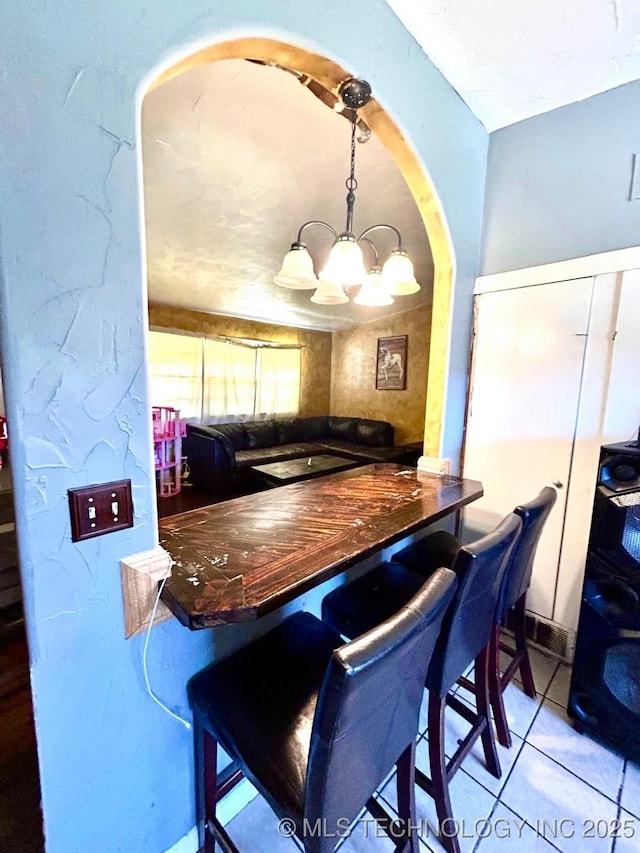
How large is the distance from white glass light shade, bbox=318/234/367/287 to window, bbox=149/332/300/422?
3.60 metres

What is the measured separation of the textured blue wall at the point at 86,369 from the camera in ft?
2.16

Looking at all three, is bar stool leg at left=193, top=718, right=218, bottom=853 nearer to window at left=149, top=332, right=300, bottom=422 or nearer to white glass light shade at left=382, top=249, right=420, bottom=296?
white glass light shade at left=382, top=249, right=420, bottom=296

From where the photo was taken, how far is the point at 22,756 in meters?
1.38

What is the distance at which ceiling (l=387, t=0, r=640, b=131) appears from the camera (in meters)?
1.29

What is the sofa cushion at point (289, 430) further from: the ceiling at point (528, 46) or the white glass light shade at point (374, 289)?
the ceiling at point (528, 46)

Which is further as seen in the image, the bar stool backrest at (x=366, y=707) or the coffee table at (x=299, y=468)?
the coffee table at (x=299, y=468)

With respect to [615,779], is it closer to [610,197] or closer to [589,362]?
[589,362]

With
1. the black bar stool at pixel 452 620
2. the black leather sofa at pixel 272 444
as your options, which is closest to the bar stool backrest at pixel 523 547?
the black bar stool at pixel 452 620

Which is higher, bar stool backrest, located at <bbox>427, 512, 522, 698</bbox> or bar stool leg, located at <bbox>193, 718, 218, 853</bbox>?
bar stool backrest, located at <bbox>427, 512, 522, 698</bbox>

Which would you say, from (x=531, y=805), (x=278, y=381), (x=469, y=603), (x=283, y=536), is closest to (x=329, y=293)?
(x=283, y=536)

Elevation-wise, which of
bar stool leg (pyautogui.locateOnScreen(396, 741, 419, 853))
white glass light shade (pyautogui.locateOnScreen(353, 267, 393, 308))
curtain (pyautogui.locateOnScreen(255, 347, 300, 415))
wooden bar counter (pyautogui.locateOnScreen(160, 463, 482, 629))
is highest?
white glass light shade (pyautogui.locateOnScreen(353, 267, 393, 308))

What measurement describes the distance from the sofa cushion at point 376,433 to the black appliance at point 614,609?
413 centimetres

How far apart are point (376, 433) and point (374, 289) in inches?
150

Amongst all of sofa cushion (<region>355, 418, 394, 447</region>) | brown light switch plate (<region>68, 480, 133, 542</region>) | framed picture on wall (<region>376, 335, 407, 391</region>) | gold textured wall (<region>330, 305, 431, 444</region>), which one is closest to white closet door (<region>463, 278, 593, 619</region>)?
brown light switch plate (<region>68, 480, 133, 542</region>)
